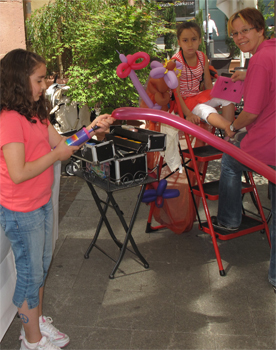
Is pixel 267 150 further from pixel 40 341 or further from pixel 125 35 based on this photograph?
pixel 125 35

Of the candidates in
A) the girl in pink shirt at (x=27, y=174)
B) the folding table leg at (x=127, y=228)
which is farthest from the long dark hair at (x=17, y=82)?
the folding table leg at (x=127, y=228)

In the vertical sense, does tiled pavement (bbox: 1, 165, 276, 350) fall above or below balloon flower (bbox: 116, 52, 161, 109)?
below

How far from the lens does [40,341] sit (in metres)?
2.27

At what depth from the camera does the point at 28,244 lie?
6.91 ft

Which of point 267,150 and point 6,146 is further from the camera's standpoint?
point 267,150

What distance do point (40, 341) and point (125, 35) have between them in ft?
15.6

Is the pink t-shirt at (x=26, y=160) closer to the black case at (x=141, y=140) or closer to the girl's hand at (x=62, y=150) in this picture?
the girl's hand at (x=62, y=150)

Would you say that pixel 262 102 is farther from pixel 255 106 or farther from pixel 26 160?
pixel 26 160

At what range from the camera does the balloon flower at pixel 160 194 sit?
11.6 feet

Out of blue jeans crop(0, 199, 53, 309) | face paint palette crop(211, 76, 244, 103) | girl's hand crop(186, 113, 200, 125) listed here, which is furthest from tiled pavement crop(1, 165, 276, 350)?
face paint palette crop(211, 76, 244, 103)

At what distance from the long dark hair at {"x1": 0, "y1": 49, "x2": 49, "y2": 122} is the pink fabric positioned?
4.46 ft

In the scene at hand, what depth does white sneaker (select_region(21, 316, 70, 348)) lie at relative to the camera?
7.95 ft

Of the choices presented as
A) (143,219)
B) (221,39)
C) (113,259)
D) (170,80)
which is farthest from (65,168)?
(221,39)

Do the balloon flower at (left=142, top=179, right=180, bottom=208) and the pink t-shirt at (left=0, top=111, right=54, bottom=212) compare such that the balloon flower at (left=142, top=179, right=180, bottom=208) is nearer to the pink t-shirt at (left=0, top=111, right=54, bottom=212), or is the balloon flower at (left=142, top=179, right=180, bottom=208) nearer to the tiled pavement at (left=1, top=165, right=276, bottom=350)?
the tiled pavement at (left=1, top=165, right=276, bottom=350)
